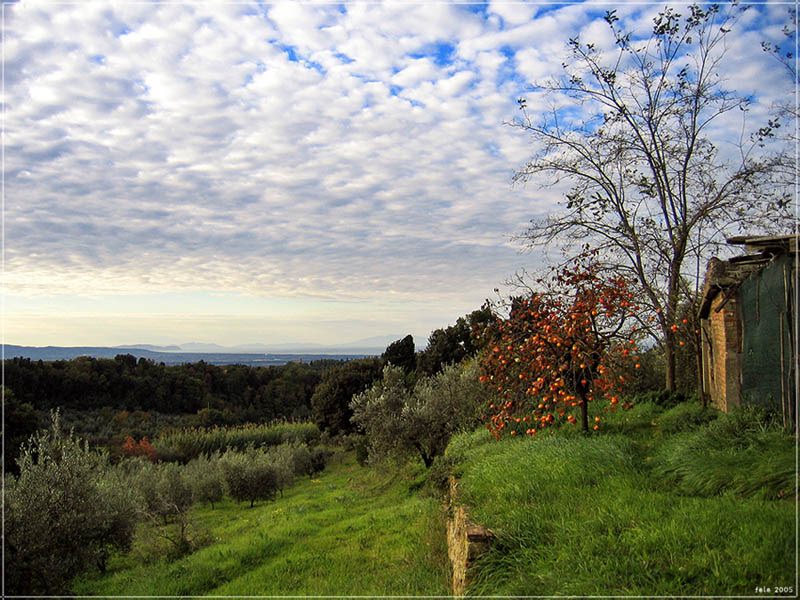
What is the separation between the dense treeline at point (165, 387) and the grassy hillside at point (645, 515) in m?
35.8

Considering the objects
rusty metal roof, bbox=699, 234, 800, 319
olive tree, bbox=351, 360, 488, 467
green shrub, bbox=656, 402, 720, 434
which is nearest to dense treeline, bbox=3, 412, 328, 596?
olive tree, bbox=351, 360, 488, 467

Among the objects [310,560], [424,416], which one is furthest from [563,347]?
[424,416]

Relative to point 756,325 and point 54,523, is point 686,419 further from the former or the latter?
point 54,523

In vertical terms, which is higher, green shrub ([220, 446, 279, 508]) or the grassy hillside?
the grassy hillside

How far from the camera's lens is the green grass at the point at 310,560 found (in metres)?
7.52

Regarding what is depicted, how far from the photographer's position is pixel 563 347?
30.3 feet

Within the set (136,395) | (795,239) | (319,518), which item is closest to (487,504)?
(795,239)

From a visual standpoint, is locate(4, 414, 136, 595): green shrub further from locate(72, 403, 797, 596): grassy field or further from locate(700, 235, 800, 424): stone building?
locate(700, 235, 800, 424): stone building

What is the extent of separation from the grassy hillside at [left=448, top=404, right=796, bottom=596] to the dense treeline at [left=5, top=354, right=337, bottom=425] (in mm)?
35782

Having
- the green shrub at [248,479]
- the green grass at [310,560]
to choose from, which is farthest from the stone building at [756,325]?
the green shrub at [248,479]

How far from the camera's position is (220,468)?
22.3 m

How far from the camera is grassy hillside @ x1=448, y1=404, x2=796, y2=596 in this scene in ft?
13.2

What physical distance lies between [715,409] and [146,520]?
14.6 meters

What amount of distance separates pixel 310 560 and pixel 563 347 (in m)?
5.62
